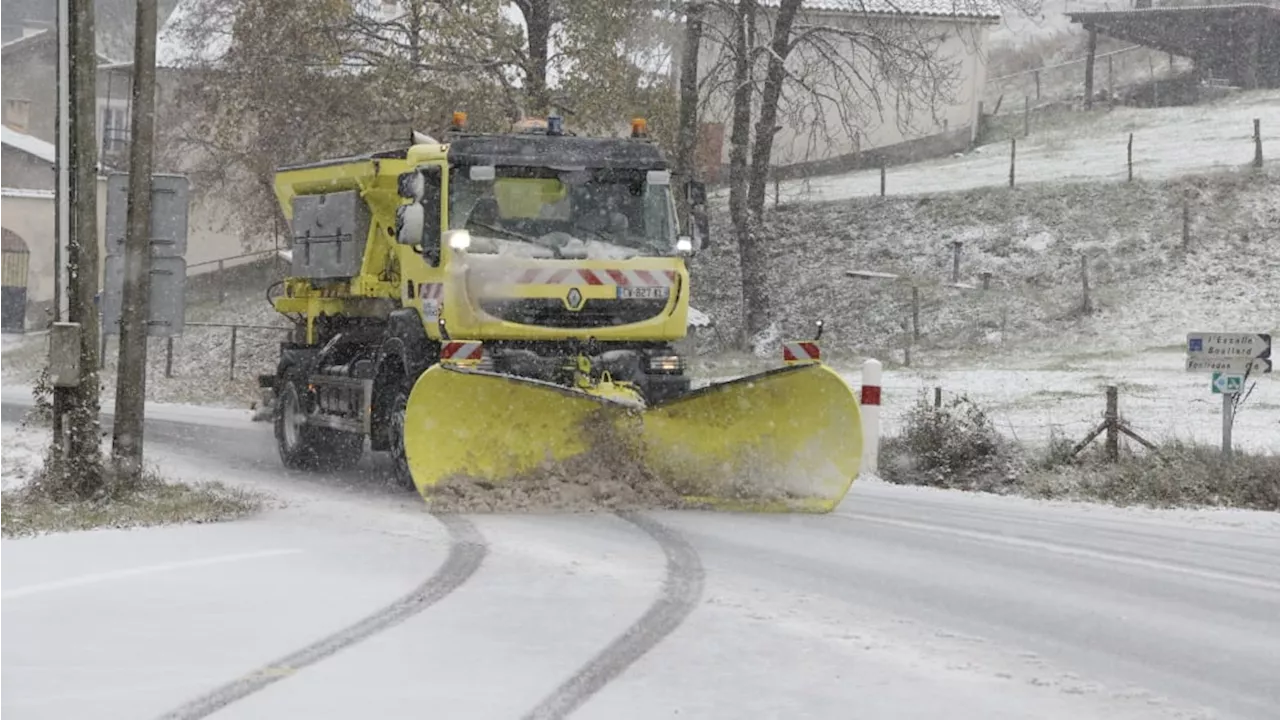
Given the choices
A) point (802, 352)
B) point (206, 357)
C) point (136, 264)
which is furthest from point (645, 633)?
point (206, 357)

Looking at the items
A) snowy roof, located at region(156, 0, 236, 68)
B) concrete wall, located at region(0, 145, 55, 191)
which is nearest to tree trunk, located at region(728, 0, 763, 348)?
snowy roof, located at region(156, 0, 236, 68)

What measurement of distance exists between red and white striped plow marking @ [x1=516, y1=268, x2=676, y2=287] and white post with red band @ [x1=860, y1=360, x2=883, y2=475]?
3.04 m

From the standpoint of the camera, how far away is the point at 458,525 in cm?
1123

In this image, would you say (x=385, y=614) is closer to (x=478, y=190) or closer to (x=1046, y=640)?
(x=1046, y=640)

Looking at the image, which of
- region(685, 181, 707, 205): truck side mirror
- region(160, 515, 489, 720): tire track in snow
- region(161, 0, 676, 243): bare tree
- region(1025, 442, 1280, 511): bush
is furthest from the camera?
region(161, 0, 676, 243): bare tree

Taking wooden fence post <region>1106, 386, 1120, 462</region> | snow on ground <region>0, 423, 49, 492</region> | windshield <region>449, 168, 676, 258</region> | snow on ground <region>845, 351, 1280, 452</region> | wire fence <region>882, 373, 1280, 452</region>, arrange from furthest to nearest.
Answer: snow on ground <region>845, 351, 1280, 452</region> < wire fence <region>882, 373, 1280, 452</region> < wooden fence post <region>1106, 386, 1120, 462</region> < snow on ground <region>0, 423, 49, 492</region> < windshield <region>449, 168, 676, 258</region>

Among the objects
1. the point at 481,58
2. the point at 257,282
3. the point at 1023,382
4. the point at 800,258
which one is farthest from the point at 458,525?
the point at 257,282

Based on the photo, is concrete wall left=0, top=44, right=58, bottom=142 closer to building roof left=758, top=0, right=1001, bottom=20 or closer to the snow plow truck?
building roof left=758, top=0, right=1001, bottom=20

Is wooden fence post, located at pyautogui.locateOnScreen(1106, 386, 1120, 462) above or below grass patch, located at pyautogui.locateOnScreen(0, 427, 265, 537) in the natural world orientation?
above

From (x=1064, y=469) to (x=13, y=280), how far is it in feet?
144

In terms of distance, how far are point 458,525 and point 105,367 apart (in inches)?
1001

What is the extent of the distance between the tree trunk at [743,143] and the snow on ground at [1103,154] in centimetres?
784

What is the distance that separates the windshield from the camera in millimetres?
12797

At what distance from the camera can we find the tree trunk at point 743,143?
27500mm
